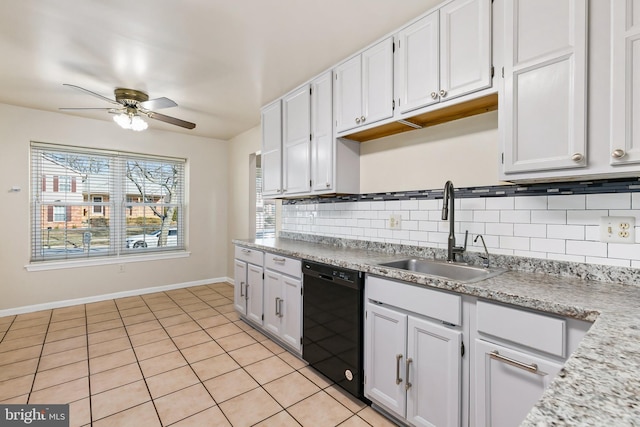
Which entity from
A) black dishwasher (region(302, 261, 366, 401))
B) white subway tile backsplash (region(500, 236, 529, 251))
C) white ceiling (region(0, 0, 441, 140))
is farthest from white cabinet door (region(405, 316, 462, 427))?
white ceiling (region(0, 0, 441, 140))

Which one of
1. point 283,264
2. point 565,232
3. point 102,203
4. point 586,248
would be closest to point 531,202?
point 565,232

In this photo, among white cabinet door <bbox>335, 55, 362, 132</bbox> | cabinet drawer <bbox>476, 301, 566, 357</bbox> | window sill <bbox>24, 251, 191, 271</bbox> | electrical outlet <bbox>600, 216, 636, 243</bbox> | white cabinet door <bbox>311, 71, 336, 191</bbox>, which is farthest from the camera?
window sill <bbox>24, 251, 191, 271</bbox>

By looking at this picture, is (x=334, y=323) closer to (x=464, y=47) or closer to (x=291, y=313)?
(x=291, y=313)

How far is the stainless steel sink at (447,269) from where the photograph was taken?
5.81 feet

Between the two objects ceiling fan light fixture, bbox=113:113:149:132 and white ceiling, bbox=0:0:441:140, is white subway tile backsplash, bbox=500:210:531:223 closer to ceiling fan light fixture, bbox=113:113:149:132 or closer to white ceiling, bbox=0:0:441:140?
white ceiling, bbox=0:0:441:140

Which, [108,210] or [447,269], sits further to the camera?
[108,210]

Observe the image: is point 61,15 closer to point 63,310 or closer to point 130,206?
point 130,206

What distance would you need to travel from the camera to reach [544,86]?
1.41m

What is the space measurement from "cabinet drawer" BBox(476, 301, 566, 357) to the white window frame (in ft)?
15.1

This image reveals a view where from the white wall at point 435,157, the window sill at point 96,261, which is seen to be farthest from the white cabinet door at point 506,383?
the window sill at point 96,261

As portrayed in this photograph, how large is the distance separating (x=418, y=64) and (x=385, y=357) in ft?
5.98

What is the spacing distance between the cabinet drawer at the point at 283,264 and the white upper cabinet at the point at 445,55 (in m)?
1.43

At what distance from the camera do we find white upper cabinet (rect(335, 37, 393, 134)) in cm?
213

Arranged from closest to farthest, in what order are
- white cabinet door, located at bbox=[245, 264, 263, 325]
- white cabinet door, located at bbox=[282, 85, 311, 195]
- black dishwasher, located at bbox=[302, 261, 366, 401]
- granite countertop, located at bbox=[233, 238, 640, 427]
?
granite countertop, located at bbox=[233, 238, 640, 427] < black dishwasher, located at bbox=[302, 261, 366, 401] < white cabinet door, located at bbox=[282, 85, 311, 195] < white cabinet door, located at bbox=[245, 264, 263, 325]
